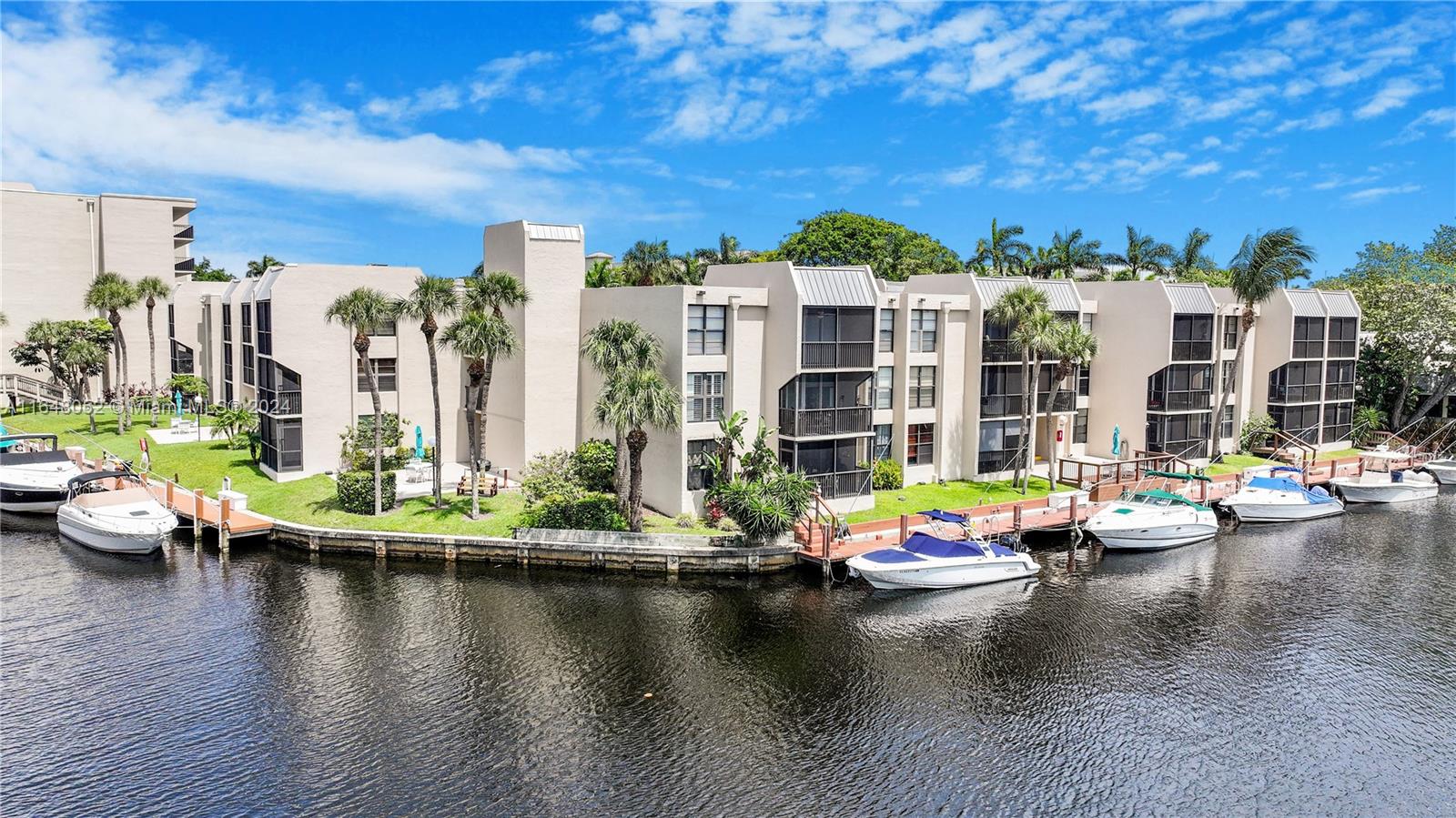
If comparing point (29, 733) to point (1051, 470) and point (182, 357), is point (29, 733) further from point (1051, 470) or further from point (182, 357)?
point (182, 357)

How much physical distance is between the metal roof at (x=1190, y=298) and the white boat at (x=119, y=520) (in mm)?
50296

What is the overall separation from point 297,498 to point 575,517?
1424 centimetres

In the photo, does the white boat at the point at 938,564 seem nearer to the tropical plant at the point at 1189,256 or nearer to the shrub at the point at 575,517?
the shrub at the point at 575,517

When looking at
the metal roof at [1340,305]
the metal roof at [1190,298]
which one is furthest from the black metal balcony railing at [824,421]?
the metal roof at [1340,305]

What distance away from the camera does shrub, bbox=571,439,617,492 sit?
40.9m

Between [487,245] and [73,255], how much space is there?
54662mm

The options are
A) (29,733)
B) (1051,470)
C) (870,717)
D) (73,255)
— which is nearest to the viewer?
(29,733)

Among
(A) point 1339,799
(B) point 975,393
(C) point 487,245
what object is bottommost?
(A) point 1339,799

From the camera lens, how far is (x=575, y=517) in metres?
37.4

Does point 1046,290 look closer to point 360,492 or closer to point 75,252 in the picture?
point 360,492

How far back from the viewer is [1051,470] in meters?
45.5

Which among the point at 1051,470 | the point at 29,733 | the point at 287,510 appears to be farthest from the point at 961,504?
the point at 29,733

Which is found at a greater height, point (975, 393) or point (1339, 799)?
point (975, 393)

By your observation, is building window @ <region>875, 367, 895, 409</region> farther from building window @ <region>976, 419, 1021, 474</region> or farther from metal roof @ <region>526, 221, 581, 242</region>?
metal roof @ <region>526, 221, 581, 242</region>
